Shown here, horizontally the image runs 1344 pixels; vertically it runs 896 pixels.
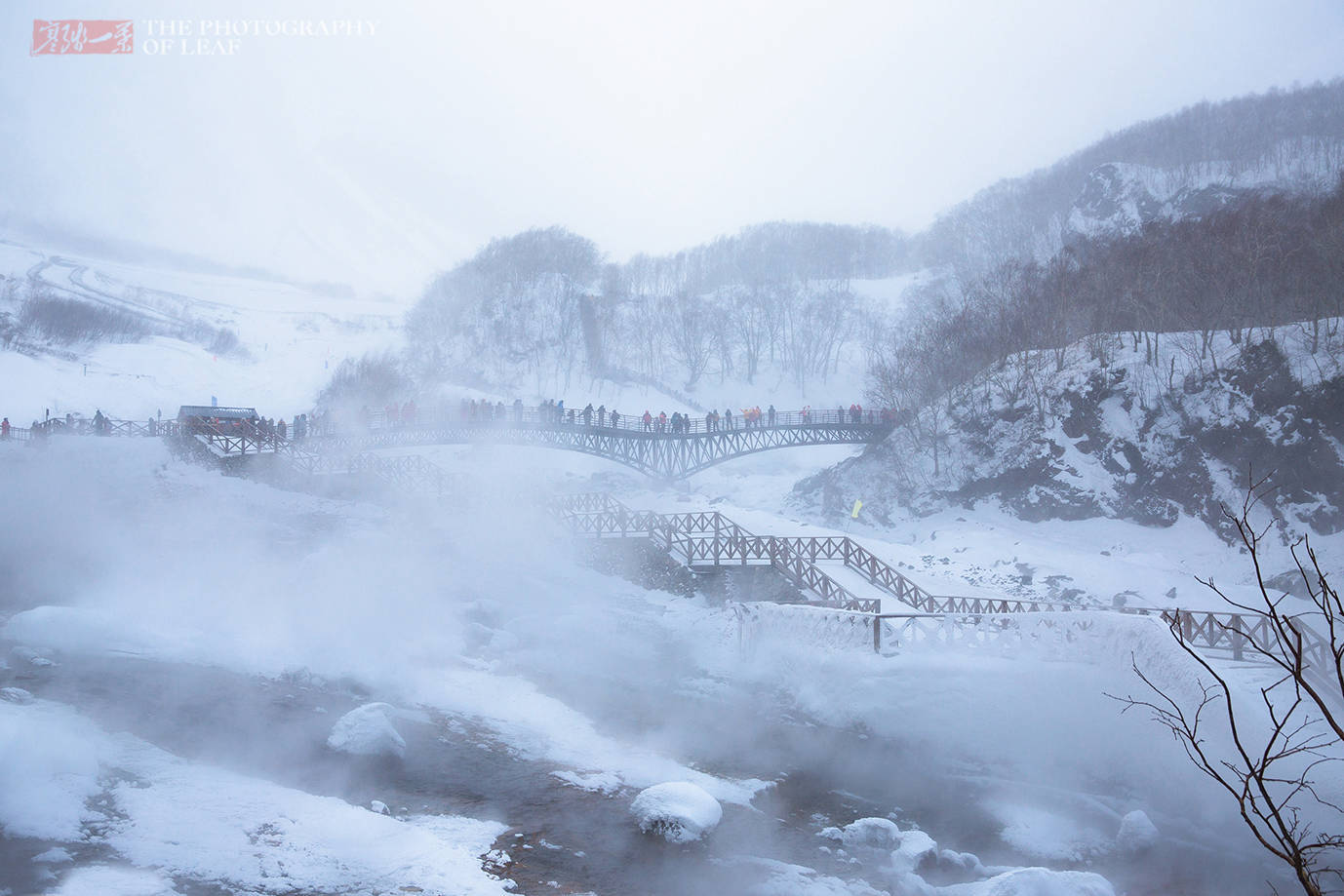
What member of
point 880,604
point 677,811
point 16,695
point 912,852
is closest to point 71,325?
point 16,695

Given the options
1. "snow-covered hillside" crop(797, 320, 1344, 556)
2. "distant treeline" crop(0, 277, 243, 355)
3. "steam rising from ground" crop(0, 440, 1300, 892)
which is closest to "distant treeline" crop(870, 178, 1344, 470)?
"snow-covered hillside" crop(797, 320, 1344, 556)

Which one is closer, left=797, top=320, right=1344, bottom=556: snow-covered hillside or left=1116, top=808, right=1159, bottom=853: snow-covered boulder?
left=1116, top=808, right=1159, bottom=853: snow-covered boulder

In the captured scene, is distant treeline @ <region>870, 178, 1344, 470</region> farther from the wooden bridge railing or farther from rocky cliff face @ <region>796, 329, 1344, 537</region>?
the wooden bridge railing

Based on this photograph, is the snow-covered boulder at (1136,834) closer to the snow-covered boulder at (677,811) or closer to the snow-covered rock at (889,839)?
the snow-covered rock at (889,839)

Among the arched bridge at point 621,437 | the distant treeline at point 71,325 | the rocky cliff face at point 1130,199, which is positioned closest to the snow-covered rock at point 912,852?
the arched bridge at point 621,437

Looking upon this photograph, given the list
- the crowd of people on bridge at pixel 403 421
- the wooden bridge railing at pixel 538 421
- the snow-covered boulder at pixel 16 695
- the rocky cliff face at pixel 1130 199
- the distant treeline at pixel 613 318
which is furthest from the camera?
the distant treeline at pixel 613 318

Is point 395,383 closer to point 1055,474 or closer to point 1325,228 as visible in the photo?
point 1055,474

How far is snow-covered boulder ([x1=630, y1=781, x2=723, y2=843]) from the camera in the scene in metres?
11.8

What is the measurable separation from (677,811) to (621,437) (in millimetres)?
35057

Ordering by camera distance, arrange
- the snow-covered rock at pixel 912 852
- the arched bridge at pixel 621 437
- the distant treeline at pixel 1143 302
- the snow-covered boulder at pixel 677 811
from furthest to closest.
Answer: the distant treeline at pixel 1143 302 → the arched bridge at pixel 621 437 → the snow-covered boulder at pixel 677 811 → the snow-covered rock at pixel 912 852

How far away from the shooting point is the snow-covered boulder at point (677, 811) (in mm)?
11766

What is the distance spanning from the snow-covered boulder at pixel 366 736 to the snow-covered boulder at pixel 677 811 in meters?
4.35

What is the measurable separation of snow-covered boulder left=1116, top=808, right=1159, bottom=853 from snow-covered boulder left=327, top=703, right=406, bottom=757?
1169 cm

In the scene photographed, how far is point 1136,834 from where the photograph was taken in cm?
1262
